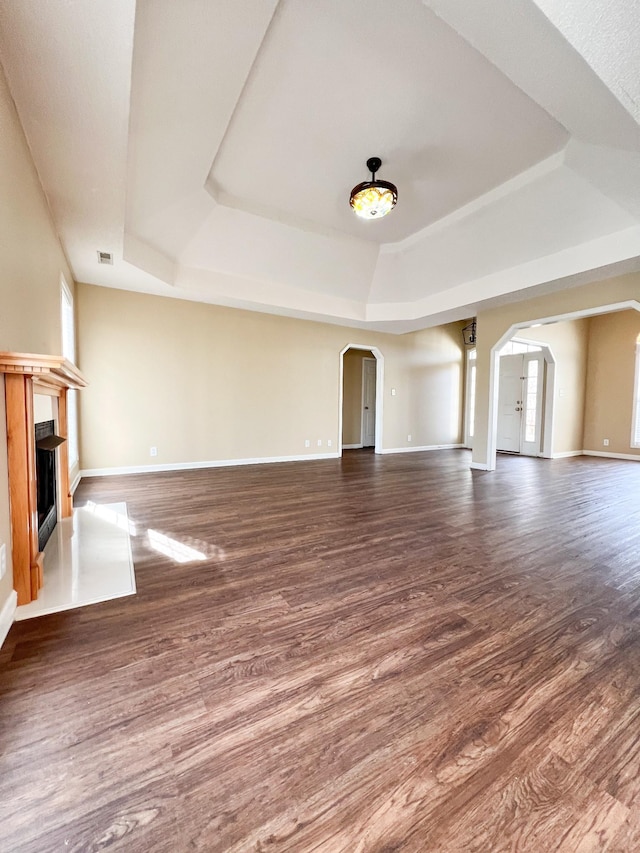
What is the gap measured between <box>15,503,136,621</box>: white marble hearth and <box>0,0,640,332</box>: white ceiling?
2.81 metres

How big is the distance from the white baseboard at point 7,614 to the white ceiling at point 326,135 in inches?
107

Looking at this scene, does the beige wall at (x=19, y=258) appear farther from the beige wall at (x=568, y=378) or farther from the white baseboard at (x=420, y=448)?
the beige wall at (x=568, y=378)

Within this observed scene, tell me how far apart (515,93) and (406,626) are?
368 centimetres

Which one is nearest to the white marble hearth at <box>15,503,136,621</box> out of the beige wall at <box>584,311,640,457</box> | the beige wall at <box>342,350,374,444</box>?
the beige wall at <box>342,350,374,444</box>

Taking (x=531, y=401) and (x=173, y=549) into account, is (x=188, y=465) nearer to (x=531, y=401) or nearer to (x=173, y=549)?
(x=173, y=549)

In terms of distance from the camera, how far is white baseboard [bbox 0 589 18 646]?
1.62 m

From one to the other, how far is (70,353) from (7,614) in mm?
3551

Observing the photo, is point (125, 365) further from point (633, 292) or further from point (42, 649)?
point (633, 292)

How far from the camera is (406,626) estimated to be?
1.74 m

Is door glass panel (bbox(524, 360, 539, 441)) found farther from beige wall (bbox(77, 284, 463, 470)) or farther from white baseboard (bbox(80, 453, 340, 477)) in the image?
white baseboard (bbox(80, 453, 340, 477))

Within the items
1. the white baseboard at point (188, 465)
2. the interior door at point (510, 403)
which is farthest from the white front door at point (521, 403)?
the white baseboard at point (188, 465)

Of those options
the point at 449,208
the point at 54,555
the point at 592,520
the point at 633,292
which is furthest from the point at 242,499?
the point at 633,292

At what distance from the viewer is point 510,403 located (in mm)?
7961

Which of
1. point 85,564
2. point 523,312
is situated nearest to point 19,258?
point 85,564
